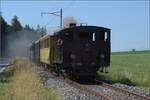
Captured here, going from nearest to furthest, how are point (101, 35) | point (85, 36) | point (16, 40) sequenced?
point (101, 35) → point (85, 36) → point (16, 40)

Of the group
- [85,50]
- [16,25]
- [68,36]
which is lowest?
[85,50]

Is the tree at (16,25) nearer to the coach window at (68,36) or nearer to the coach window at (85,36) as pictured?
the coach window at (85,36)

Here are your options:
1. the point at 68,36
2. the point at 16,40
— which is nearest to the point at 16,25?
the point at 16,40

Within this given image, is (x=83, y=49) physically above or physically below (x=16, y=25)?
below

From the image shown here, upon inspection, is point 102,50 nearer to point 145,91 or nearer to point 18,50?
point 145,91

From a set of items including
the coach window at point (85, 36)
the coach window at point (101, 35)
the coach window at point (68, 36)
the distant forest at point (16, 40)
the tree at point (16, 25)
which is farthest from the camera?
the tree at point (16, 25)

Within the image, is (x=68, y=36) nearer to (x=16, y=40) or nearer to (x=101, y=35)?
(x=101, y=35)

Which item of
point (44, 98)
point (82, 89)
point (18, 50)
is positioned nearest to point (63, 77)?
point (82, 89)

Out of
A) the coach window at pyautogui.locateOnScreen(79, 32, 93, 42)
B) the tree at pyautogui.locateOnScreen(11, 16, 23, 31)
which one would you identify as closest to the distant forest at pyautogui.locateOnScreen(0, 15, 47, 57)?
the tree at pyautogui.locateOnScreen(11, 16, 23, 31)

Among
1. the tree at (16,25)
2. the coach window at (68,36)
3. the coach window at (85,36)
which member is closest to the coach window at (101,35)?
the coach window at (85,36)

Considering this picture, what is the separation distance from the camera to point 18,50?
391 ft

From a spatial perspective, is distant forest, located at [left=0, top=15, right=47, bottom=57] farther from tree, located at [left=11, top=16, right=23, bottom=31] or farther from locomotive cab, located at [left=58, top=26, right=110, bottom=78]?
locomotive cab, located at [left=58, top=26, right=110, bottom=78]

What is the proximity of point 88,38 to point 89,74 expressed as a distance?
2122 mm

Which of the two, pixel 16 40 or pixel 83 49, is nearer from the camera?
pixel 83 49
